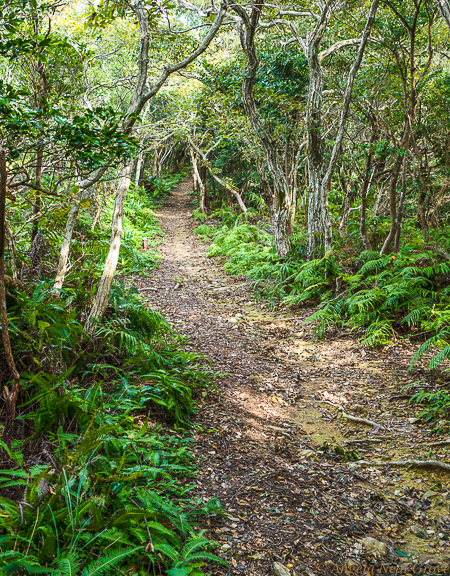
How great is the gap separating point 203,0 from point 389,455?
11.3 m

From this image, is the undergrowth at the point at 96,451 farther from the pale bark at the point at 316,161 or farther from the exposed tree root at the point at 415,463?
the pale bark at the point at 316,161

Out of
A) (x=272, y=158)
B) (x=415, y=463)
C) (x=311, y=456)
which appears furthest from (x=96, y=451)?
(x=272, y=158)

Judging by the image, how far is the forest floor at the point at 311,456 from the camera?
232 cm

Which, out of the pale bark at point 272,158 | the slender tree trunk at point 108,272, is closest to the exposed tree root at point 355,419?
the slender tree trunk at point 108,272

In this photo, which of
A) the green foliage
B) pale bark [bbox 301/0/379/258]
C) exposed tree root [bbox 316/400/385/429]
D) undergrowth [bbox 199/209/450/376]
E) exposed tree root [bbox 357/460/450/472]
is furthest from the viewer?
pale bark [bbox 301/0/379/258]

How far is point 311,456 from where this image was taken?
11.1ft

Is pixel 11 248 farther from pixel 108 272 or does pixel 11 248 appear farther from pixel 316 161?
pixel 316 161

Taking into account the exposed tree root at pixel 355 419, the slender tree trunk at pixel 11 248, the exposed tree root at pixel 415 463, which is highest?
the slender tree trunk at pixel 11 248

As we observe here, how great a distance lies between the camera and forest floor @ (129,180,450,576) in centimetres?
232

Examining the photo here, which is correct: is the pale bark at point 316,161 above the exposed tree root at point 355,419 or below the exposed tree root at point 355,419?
above

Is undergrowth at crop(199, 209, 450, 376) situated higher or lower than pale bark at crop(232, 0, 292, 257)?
lower

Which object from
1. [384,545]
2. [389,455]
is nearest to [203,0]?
[389,455]

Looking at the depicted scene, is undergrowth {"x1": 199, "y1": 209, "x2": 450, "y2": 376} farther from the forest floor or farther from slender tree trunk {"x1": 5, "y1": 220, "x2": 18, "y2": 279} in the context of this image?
slender tree trunk {"x1": 5, "y1": 220, "x2": 18, "y2": 279}

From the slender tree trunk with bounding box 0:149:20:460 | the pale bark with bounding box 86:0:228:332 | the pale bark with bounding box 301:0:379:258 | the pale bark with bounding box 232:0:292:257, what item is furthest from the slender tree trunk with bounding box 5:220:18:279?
the pale bark with bounding box 232:0:292:257
